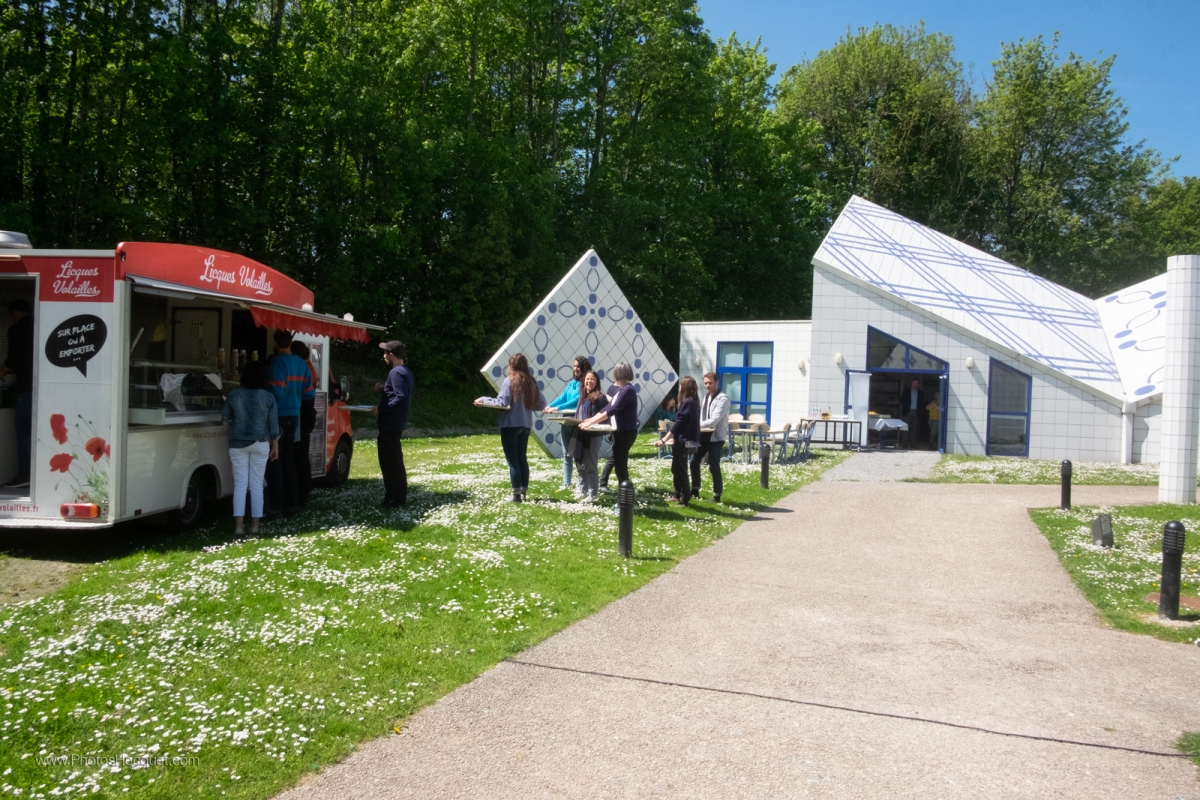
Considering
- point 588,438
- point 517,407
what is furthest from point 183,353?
point 588,438

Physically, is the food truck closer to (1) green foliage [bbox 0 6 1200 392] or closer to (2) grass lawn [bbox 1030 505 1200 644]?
(2) grass lawn [bbox 1030 505 1200 644]

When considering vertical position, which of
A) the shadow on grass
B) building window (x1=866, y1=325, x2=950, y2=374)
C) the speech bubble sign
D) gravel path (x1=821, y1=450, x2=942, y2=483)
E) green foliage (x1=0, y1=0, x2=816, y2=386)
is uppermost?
green foliage (x1=0, y1=0, x2=816, y2=386)

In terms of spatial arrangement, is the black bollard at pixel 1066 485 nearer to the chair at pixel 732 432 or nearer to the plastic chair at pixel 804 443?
the chair at pixel 732 432

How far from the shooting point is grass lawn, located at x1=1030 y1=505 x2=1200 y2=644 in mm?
7539

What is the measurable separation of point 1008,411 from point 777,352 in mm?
6915

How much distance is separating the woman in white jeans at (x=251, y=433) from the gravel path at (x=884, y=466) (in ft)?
36.3

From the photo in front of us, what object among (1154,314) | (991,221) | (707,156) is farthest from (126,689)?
(991,221)

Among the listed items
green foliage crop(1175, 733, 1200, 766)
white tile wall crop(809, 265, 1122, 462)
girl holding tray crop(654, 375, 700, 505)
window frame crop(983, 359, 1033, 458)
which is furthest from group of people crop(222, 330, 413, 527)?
window frame crop(983, 359, 1033, 458)

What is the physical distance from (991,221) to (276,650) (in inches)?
1859

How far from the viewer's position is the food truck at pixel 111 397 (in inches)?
332

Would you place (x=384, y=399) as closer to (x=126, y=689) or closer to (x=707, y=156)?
(x=126, y=689)

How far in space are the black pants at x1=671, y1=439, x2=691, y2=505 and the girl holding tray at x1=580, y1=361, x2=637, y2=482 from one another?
43.7 inches

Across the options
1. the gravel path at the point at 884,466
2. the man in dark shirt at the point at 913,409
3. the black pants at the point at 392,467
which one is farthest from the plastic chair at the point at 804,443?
the black pants at the point at 392,467

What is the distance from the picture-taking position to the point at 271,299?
11.3m
